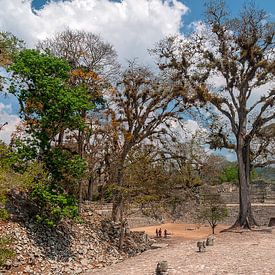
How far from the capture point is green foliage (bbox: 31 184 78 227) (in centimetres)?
1881

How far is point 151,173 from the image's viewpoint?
23.3m

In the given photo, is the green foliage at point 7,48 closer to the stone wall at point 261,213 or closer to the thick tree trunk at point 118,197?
the thick tree trunk at point 118,197

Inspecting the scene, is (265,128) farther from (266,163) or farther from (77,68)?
(77,68)

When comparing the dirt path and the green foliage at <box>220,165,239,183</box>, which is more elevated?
the green foliage at <box>220,165,239,183</box>

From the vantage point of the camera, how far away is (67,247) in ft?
61.9

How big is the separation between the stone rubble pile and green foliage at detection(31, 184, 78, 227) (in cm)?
52

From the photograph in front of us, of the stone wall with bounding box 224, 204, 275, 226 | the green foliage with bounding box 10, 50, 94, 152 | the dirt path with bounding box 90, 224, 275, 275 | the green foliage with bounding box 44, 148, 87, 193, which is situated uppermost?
the green foliage with bounding box 10, 50, 94, 152

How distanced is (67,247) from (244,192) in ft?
39.2

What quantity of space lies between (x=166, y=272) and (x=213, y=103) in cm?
1388

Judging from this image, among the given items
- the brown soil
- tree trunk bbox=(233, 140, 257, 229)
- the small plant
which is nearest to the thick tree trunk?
tree trunk bbox=(233, 140, 257, 229)

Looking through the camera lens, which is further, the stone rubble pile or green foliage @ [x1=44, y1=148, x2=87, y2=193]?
green foliage @ [x1=44, y1=148, x2=87, y2=193]

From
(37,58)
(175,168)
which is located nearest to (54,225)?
(37,58)

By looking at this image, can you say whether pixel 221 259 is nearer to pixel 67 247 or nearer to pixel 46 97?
pixel 67 247

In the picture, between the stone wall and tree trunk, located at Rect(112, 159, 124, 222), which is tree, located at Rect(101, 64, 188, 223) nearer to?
tree trunk, located at Rect(112, 159, 124, 222)
